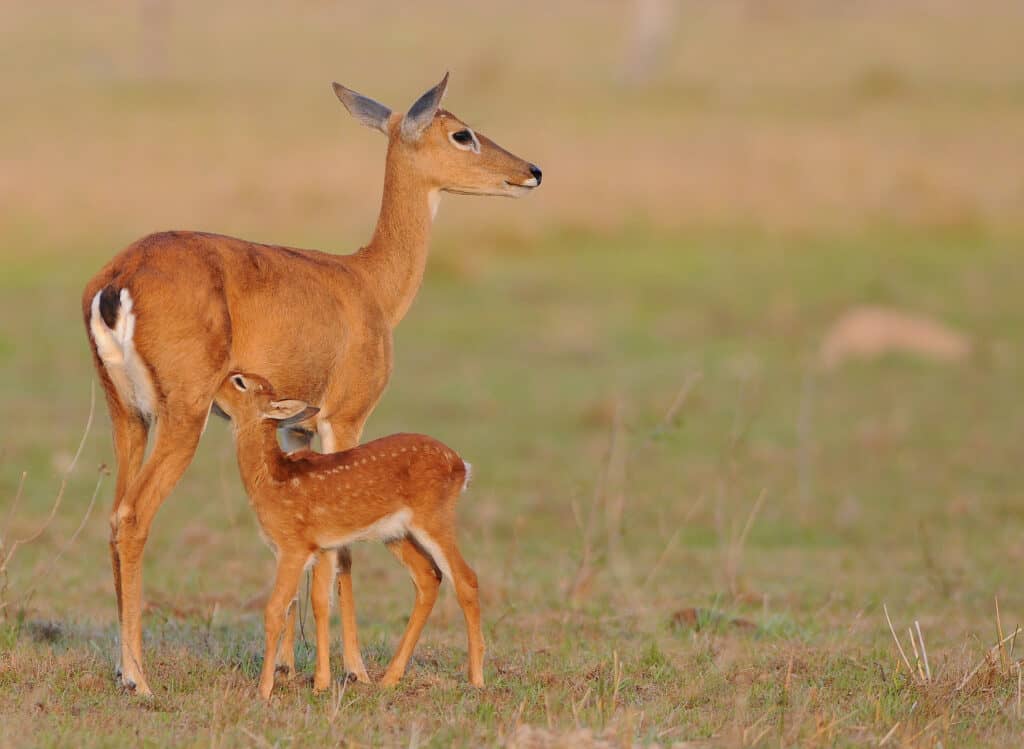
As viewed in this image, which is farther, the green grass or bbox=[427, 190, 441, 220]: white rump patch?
bbox=[427, 190, 441, 220]: white rump patch

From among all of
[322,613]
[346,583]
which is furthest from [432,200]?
[322,613]

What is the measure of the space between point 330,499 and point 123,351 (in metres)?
0.93

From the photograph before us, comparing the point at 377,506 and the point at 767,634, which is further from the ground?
the point at 377,506

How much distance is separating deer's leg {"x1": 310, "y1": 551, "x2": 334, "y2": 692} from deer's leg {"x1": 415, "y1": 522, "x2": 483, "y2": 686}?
0.44m

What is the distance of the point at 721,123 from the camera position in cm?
2981

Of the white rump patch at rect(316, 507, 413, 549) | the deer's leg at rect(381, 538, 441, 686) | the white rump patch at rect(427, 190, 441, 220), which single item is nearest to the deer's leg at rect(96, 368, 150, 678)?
the white rump patch at rect(316, 507, 413, 549)

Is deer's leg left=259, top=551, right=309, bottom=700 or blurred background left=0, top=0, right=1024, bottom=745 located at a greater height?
deer's leg left=259, top=551, right=309, bottom=700

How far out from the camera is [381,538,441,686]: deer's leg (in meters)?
6.13

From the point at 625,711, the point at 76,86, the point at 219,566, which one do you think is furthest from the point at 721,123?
the point at 625,711

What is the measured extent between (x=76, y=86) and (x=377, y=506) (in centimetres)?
2870

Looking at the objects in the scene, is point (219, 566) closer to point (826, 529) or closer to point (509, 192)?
point (509, 192)

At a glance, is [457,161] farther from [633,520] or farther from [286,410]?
[633,520]

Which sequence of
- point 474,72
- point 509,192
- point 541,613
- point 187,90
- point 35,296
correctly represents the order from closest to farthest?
point 509,192, point 541,613, point 35,296, point 187,90, point 474,72

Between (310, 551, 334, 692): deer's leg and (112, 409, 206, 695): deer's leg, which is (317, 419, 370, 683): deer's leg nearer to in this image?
(310, 551, 334, 692): deer's leg
